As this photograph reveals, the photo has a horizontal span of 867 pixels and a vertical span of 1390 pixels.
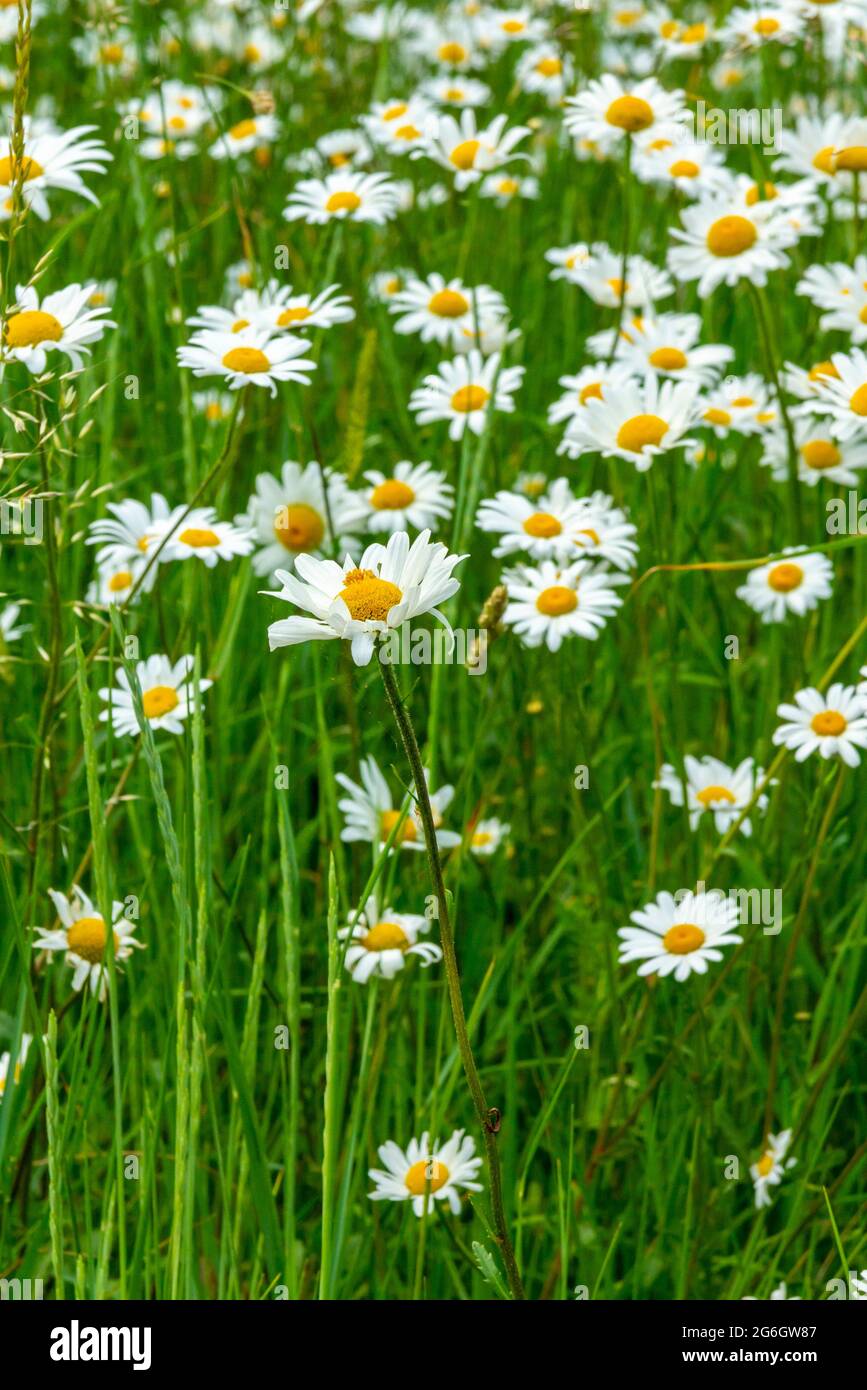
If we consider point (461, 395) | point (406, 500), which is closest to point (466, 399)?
point (461, 395)

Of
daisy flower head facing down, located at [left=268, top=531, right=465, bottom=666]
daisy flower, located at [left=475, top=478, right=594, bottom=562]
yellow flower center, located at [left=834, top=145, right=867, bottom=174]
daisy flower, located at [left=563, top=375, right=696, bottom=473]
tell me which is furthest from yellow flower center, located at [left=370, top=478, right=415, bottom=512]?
daisy flower head facing down, located at [left=268, top=531, right=465, bottom=666]

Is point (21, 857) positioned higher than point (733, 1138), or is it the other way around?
point (21, 857)

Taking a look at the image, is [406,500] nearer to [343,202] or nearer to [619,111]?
[343,202]

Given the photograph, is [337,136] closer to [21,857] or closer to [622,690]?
[622,690]

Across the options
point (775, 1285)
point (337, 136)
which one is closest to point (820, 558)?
point (775, 1285)

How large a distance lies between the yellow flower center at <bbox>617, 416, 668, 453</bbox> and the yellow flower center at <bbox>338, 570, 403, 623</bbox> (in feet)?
3.12

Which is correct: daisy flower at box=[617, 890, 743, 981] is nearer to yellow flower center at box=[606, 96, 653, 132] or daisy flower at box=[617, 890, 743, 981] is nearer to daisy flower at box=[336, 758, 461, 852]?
daisy flower at box=[336, 758, 461, 852]

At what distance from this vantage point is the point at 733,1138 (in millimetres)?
1655

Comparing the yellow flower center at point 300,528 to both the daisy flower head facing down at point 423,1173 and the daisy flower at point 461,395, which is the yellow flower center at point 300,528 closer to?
the daisy flower at point 461,395

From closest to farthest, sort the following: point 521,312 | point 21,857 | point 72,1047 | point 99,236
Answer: point 72,1047 → point 21,857 → point 99,236 → point 521,312

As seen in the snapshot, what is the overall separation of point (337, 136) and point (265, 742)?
1.79 m

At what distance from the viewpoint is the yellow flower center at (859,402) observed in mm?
1833

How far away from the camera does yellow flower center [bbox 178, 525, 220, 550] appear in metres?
1.81

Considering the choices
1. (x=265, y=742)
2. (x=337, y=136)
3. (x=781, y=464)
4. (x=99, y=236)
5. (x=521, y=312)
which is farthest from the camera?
(x=337, y=136)
